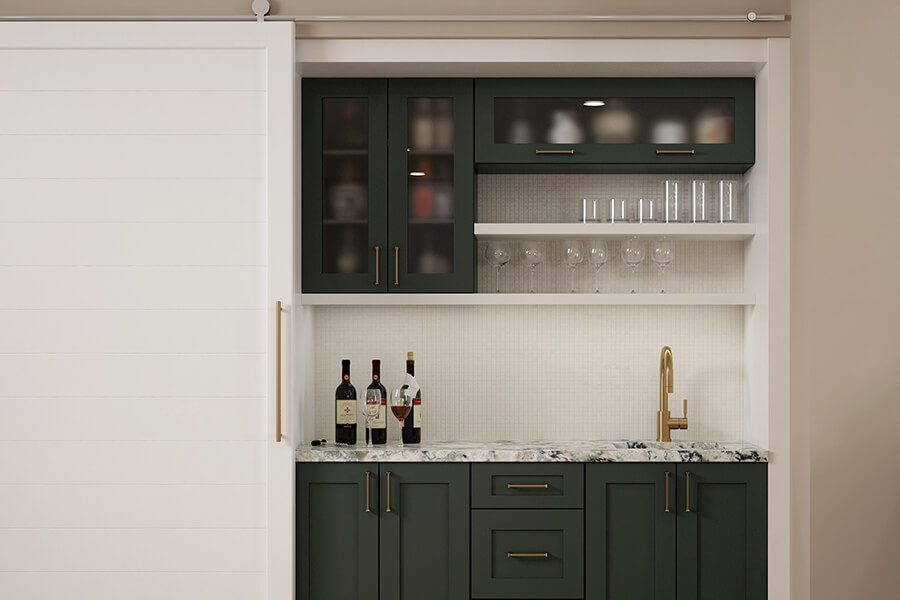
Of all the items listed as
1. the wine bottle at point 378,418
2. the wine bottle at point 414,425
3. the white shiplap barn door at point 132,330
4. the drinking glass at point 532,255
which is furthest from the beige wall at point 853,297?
the white shiplap barn door at point 132,330

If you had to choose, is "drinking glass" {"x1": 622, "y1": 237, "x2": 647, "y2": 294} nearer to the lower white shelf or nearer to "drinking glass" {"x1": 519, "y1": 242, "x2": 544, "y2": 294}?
the lower white shelf

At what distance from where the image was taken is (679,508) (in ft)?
9.16

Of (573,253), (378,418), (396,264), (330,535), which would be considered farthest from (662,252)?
(330,535)

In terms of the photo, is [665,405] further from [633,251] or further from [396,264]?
[396,264]

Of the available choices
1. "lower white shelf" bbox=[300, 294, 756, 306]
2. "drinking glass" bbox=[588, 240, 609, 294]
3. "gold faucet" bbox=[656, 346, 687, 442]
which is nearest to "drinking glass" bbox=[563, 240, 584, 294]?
"drinking glass" bbox=[588, 240, 609, 294]

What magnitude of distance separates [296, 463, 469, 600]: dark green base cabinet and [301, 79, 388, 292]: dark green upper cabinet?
694mm

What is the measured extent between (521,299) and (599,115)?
745 mm

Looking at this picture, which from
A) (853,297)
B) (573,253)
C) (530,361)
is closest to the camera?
(853,297)

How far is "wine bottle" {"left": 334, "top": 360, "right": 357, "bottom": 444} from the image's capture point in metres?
2.93

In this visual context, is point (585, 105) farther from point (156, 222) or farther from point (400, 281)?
point (156, 222)

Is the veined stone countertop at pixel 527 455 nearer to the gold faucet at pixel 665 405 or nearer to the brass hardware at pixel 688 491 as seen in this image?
the brass hardware at pixel 688 491

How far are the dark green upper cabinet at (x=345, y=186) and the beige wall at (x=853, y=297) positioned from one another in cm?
149

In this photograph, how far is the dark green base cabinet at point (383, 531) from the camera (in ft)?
9.16

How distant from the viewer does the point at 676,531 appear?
9.17ft
